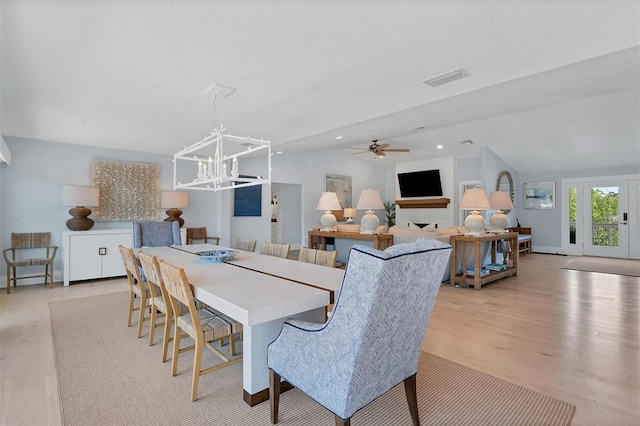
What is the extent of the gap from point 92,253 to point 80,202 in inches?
31.8

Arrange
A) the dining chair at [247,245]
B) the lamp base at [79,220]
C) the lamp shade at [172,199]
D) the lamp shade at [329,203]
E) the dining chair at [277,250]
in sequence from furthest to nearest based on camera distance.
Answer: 1. the lamp shade at [172,199]
2. the lamp shade at [329,203]
3. the lamp base at [79,220]
4. the dining chair at [247,245]
5. the dining chair at [277,250]

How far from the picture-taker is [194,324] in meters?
2.03

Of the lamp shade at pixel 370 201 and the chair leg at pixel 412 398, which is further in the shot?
the lamp shade at pixel 370 201

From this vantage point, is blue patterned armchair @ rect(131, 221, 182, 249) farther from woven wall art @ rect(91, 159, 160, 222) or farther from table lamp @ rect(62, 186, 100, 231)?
woven wall art @ rect(91, 159, 160, 222)

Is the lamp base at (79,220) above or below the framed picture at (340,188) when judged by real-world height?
below

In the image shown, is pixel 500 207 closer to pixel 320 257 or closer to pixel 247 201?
pixel 320 257

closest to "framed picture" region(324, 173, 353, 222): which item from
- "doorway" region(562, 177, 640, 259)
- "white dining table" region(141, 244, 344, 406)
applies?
"doorway" region(562, 177, 640, 259)

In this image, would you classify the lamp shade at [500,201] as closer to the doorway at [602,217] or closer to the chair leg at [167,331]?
the doorway at [602,217]

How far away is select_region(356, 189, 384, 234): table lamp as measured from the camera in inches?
207

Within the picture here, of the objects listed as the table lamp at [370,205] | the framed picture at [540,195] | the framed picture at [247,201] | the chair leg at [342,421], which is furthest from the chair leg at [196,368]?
the framed picture at [540,195]

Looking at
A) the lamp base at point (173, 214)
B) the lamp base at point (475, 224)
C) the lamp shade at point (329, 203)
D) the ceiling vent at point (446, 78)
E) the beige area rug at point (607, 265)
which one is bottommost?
the beige area rug at point (607, 265)

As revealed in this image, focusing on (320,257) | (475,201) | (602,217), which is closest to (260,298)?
(320,257)

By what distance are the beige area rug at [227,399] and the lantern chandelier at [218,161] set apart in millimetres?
1530

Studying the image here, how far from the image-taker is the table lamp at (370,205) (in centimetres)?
526
